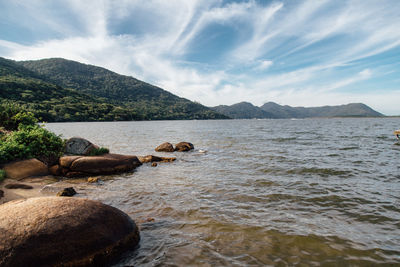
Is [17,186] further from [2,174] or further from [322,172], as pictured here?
[322,172]

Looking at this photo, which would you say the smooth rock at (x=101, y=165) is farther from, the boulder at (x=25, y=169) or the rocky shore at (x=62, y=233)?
the rocky shore at (x=62, y=233)

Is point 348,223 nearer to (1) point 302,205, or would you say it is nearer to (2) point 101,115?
(1) point 302,205

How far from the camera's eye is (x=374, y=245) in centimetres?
547

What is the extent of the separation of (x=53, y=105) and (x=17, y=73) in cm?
9991

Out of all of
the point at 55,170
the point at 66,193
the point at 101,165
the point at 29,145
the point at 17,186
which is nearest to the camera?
the point at 66,193

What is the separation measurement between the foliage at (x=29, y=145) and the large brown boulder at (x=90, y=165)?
126 cm

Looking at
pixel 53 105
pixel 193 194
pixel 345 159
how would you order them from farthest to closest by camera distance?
1. pixel 53 105
2. pixel 345 159
3. pixel 193 194

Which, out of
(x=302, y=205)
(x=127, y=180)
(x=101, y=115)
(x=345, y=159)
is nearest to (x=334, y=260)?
(x=302, y=205)

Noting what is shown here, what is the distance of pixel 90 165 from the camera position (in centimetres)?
1344

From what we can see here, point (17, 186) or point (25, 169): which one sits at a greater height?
point (25, 169)

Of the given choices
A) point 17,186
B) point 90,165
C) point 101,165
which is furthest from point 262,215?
point 90,165

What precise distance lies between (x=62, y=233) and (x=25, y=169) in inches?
402

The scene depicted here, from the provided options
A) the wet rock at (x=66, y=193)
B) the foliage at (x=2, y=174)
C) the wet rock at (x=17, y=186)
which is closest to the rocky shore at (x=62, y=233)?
the wet rock at (x=66, y=193)

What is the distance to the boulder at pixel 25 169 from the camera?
1124cm
